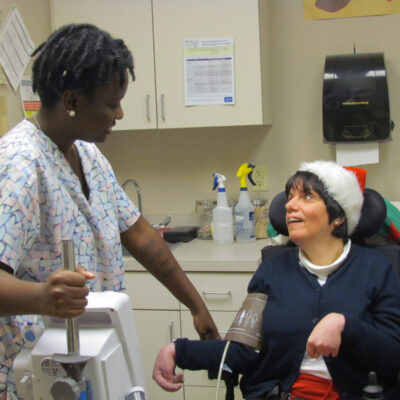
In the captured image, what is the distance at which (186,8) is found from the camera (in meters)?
2.45

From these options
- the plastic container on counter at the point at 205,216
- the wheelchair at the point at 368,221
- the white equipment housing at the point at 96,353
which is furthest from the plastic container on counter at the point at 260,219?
the white equipment housing at the point at 96,353

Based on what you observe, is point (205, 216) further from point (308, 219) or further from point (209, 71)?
point (308, 219)

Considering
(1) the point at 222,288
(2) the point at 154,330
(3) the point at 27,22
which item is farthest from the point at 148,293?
(3) the point at 27,22

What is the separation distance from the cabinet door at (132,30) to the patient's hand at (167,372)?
4.22ft

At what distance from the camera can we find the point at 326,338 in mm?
1363

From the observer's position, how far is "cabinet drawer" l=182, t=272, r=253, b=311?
90.4 inches

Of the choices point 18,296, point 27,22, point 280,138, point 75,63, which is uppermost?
point 27,22

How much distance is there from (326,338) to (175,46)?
161 cm

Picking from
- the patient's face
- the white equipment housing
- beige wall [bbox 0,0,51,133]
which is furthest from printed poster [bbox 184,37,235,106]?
the white equipment housing

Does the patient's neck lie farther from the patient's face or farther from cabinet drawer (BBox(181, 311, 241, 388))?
cabinet drawer (BBox(181, 311, 241, 388))

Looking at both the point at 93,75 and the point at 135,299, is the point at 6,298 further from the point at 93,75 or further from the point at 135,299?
the point at 135,299

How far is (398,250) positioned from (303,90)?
3.94 feet

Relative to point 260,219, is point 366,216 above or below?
above

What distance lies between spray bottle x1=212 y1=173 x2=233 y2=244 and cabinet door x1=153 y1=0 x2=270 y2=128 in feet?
1.17
